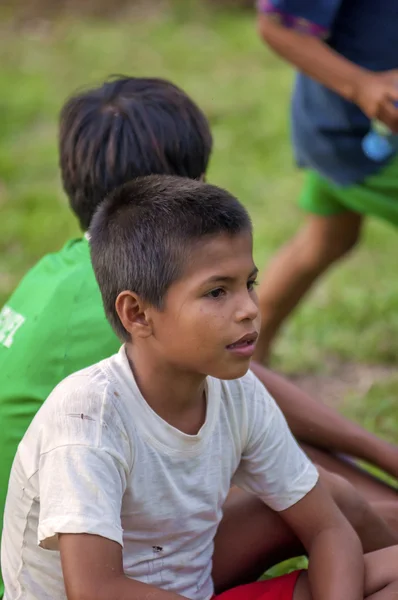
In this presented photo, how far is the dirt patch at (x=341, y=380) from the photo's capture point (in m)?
3.42

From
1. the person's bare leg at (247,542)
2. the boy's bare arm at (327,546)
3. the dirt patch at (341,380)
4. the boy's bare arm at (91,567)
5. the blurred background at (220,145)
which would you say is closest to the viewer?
the boy's bare arm at (91,567)

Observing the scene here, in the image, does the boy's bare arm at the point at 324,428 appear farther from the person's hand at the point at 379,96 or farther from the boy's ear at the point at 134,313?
the person's hand at the point at 379,96

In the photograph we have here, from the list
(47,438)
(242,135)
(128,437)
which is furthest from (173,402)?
(242,135)

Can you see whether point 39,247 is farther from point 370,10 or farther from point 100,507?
point 100,507

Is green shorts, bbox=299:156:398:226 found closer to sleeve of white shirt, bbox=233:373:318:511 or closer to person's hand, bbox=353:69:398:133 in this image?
person's hand, bbox=353:69:398:133

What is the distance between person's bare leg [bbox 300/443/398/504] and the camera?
238 cm

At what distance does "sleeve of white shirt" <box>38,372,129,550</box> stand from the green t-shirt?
0.30m

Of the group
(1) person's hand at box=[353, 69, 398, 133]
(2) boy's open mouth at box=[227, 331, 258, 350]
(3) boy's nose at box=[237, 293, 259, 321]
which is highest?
(1) person's hand at box=[353, 69, 398, 133]

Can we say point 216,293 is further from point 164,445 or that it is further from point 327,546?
point 327,546

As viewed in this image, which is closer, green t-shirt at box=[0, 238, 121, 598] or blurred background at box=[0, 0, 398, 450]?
green t-shirt at box=[0, 238, 121, 598]

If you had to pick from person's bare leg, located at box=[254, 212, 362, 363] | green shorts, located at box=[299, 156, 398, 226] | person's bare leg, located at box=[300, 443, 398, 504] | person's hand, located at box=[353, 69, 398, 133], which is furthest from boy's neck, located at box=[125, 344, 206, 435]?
person's bare leg, located at box=[254, 212, 362, 363]

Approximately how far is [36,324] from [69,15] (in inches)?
250

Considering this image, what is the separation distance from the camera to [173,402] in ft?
5.63

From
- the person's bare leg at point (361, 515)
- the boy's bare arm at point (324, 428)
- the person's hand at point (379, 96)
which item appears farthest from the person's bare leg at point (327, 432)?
the person's hand at point (379, 96)
